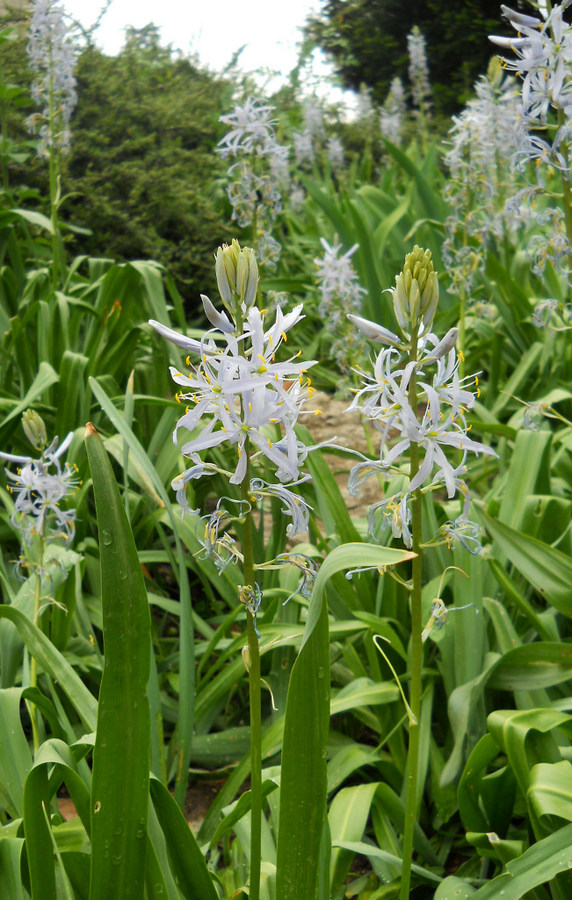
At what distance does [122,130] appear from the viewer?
24.0 ft

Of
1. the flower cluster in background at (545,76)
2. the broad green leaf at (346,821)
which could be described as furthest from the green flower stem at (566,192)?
the broad green leaf at (346,821)

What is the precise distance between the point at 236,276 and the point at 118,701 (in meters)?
0.67

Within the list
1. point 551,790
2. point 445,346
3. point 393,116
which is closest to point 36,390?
point 445,346

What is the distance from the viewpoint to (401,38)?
2192 centimetres

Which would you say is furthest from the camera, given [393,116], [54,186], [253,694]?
[393,116]

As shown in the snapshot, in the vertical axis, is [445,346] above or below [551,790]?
above

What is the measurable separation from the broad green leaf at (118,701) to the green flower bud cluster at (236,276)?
0.95 ft

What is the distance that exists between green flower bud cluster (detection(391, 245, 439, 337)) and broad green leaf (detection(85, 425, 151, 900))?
0.53 meters

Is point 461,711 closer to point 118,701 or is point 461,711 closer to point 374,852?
point 374,852

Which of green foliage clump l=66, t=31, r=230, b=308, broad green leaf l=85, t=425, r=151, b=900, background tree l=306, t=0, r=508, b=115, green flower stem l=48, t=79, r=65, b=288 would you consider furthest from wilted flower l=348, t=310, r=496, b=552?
background tree l=306, t=0, r=508, b=115

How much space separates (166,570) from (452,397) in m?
2.46

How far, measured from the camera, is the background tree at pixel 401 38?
61.1 ft

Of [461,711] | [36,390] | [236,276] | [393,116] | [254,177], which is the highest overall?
[393,116]

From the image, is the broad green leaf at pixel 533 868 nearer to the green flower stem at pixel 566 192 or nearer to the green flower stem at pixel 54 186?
the green flower stem at pixel 566 192
